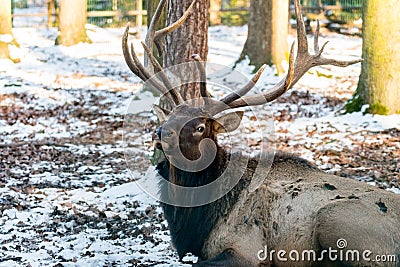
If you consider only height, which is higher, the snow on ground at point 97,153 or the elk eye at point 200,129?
the elk eye at point 200,129

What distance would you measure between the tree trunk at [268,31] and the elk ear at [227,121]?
10.7m

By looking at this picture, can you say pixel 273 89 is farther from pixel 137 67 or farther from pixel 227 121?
pixel 137 67

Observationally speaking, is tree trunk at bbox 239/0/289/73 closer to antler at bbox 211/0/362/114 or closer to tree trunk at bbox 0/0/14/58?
tree trunk at bbox 0/0/14/58

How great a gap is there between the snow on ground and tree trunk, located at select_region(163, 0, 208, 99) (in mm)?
1750

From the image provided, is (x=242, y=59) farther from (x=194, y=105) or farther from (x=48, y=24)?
(x=48, y=24)

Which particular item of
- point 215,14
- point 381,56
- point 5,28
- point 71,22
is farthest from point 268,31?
point 215,14

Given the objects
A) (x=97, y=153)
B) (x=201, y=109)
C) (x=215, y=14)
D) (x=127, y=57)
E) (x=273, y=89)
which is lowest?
(x=97, y=153)

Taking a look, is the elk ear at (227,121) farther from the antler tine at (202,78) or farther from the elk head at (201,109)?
the antler tine at (202,78)

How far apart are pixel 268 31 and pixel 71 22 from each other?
8475 mm

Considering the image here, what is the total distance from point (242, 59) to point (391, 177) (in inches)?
360

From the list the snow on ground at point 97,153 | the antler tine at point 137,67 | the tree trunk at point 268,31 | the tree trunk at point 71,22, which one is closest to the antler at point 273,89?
the antler tine at point 137,67

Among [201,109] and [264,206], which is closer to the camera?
[264,206]

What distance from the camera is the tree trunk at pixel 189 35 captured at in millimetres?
7594

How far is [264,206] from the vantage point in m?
5.59
